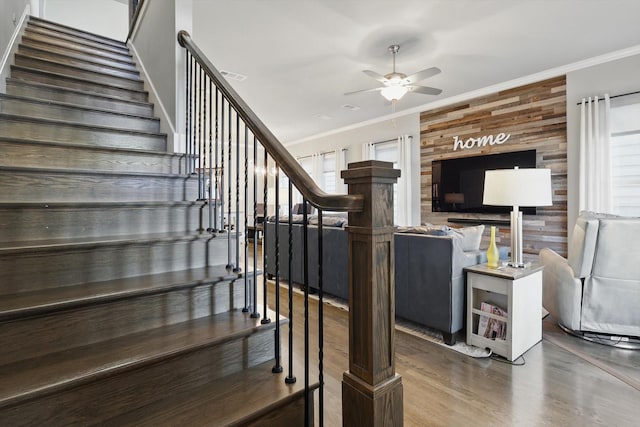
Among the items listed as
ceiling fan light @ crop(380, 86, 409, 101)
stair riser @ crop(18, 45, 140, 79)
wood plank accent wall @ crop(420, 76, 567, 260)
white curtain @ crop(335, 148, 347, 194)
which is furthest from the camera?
white curtain @ crop(335, 148, 347, 194)

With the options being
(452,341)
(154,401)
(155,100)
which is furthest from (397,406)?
(155,100)

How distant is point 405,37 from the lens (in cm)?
368

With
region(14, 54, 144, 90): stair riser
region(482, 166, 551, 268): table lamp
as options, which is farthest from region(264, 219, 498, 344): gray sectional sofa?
region(14, 54, 144, 90): stair riser

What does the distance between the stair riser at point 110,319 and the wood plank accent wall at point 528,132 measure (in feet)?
15.5

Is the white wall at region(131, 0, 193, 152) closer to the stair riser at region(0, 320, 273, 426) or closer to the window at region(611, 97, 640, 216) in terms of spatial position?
the stair riser at region(0, 320, 273, 426)

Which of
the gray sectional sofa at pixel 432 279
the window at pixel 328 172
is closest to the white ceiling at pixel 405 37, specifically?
the gray sectional sofa at pixel 432 279

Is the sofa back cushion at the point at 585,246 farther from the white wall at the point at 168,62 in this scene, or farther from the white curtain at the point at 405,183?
the white curtain at the point at 405,183

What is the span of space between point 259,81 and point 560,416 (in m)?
4.97

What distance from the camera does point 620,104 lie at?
407 centimetres

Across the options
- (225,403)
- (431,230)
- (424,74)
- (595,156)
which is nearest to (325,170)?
(424,74)

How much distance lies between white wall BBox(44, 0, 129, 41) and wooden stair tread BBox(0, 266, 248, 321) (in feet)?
18.5

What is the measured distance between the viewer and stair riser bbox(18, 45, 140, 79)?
2783mm

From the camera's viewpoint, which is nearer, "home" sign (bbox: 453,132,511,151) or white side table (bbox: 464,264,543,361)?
white side table (bbox: 464,264,543,361)

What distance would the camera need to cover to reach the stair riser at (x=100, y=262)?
1.30 meters
